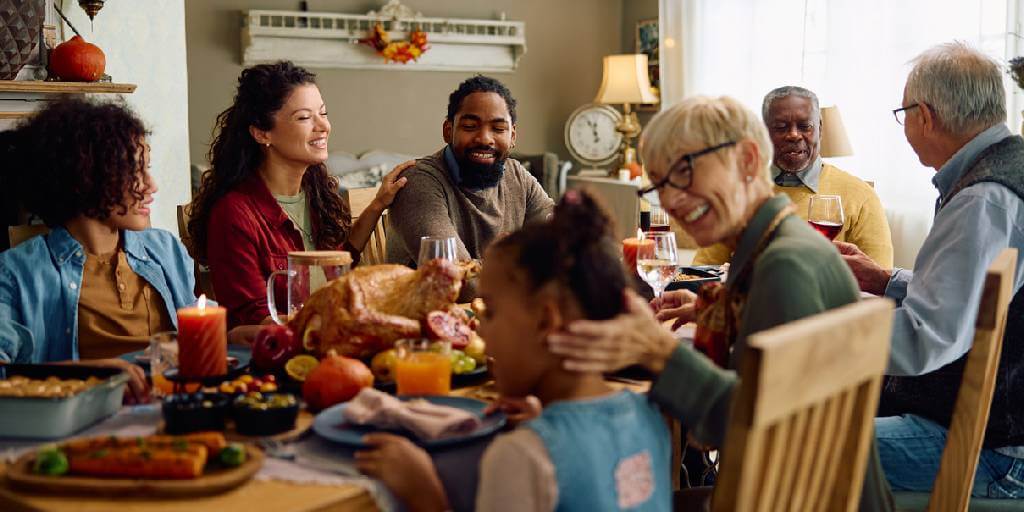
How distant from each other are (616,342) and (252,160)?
5.73 feet

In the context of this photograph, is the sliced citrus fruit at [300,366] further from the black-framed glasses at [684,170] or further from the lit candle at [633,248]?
the lit candle at [633,248]

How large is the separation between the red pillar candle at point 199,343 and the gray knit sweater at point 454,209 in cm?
122

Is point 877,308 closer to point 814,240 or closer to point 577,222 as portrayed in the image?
Answer: point 814,240

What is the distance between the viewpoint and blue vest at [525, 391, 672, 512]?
46.2 inches

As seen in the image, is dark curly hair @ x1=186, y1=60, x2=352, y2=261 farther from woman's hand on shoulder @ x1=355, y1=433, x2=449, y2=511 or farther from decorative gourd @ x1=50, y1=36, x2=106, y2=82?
woman's hand on shoulder @ x1=355, y1=433, x2=449, y2=511

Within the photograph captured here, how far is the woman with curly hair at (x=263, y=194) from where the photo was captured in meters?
2.53

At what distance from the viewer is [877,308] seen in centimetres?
123

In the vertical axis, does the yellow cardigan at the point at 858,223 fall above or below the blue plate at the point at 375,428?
above

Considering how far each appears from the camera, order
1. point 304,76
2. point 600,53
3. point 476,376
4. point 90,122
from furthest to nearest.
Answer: point 600,53 < point 304,76 < point 90,122 < point 476,376

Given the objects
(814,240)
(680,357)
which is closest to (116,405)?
(680,357)

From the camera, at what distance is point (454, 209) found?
3.12 m

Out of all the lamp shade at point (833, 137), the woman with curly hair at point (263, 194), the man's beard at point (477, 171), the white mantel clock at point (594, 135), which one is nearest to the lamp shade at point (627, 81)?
the white mantel clock at point (594, 135)

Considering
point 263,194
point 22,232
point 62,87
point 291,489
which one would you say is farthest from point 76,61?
point 291,489

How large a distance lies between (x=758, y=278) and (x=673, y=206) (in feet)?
0.66
